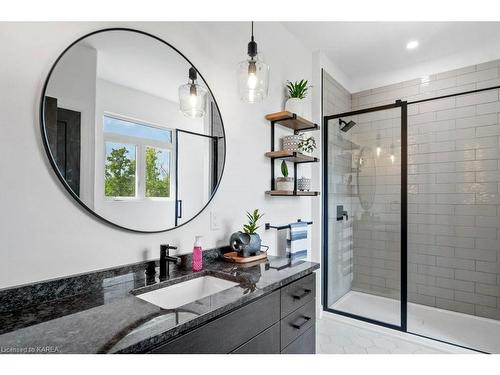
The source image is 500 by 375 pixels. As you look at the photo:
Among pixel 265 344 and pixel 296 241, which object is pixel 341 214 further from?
pixel 265 344

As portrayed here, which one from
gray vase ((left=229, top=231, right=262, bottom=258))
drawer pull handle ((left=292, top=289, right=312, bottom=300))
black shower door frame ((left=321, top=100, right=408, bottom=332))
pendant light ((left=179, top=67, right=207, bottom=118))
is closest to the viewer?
drawer pull handle ((left=292, top=289, right=312, bottom=300))

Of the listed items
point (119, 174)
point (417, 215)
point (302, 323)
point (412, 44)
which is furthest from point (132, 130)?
point (417, 215)

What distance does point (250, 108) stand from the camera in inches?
80.3

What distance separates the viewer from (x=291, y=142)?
89.2 inches

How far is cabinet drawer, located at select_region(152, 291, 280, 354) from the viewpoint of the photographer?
0.89 m

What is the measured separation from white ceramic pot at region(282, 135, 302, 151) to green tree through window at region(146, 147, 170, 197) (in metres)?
1.10

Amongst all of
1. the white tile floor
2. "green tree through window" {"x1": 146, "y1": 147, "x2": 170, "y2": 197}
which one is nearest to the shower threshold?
the white tile floor

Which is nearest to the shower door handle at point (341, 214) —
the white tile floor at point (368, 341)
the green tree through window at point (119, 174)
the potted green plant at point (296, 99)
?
the white tile floor at point (368, 341)

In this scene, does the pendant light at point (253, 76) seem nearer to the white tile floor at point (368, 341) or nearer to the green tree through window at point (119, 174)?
the green tree through window at point (119, 174)

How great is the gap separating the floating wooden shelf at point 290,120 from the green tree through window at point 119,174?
119cm

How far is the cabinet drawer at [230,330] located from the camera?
35.0 inches

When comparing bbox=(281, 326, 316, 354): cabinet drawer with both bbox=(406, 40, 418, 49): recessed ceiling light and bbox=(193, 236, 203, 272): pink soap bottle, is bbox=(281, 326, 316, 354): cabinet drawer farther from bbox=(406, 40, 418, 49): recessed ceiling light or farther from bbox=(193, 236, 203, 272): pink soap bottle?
bbox=(406, 40, 418, 49): recessed ceiling light

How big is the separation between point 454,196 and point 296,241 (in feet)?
6.09

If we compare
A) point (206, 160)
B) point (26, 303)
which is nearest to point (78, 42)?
point (206, 160)
